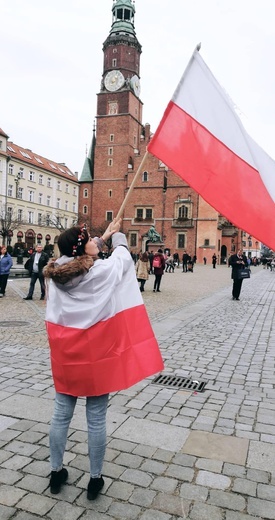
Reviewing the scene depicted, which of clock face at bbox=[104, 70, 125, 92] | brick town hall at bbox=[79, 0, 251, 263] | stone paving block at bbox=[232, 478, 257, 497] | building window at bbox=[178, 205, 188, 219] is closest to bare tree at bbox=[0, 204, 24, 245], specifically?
brick town hall at bbox=[79, 0, 251, 263]

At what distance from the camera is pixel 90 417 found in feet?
9.22

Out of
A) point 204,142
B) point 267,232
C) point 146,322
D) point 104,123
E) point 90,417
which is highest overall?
point 104,123

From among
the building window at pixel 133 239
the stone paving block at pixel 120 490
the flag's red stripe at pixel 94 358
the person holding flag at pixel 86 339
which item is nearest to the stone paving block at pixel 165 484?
the stone paving block at pixel 120 490

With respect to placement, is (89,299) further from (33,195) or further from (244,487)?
(33,195)

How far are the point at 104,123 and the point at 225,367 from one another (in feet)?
227

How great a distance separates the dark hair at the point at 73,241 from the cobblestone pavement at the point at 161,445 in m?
1.66

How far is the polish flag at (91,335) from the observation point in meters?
2.74

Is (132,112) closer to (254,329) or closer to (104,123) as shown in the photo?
(104,123)

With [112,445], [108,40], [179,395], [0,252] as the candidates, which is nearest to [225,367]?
[179,395]

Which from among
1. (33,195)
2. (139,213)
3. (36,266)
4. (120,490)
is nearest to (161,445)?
(120,490)

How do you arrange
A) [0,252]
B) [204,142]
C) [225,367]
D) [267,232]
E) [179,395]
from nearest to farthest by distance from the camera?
[267,232], [204,142], [179,395], [225,367], [0,252]

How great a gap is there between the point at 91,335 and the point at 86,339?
0.04 metres

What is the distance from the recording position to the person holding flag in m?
2.73

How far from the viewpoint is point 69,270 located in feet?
8.68
